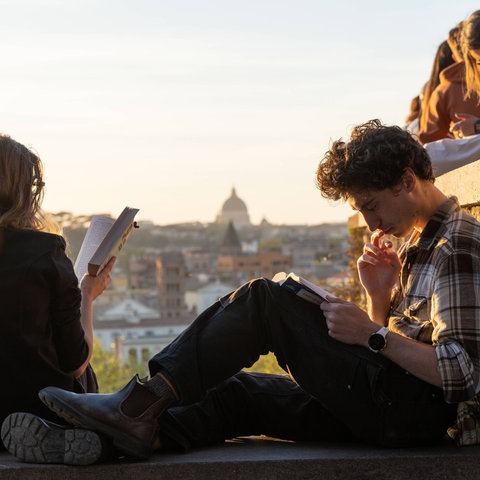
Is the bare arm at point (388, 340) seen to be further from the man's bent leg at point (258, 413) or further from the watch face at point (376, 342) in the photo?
the man's bent leg at point (258, 413)

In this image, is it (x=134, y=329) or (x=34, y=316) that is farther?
(x=134, y=329)

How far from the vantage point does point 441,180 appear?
183 inches

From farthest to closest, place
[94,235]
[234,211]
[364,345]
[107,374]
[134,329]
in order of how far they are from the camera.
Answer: [234,211]
[134,329]
[107,374]
[94,235]
[364,345]

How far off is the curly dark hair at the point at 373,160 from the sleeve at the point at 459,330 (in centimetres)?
30

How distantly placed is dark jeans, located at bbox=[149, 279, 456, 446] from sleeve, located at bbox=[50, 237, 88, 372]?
253 millimetres

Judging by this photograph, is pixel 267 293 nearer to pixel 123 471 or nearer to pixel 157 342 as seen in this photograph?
pixel 123 471

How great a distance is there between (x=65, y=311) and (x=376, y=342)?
2.64 feet

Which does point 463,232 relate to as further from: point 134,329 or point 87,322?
point 134,329

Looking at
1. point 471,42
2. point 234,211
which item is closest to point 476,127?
point 471,42

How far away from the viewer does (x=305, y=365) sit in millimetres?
3207

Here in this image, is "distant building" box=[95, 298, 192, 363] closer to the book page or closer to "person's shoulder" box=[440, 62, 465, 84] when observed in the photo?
"person's shoulder" box=[440, 62, 465, 84]

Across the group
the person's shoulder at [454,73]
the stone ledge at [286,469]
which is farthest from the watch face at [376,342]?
the person's shoulder at [454,73]

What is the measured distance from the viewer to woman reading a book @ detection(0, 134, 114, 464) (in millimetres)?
3203

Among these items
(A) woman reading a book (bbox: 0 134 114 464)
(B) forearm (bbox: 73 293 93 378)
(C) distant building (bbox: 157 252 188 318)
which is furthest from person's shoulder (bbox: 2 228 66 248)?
(C) distant building (bbox: 157 252 188 318)
